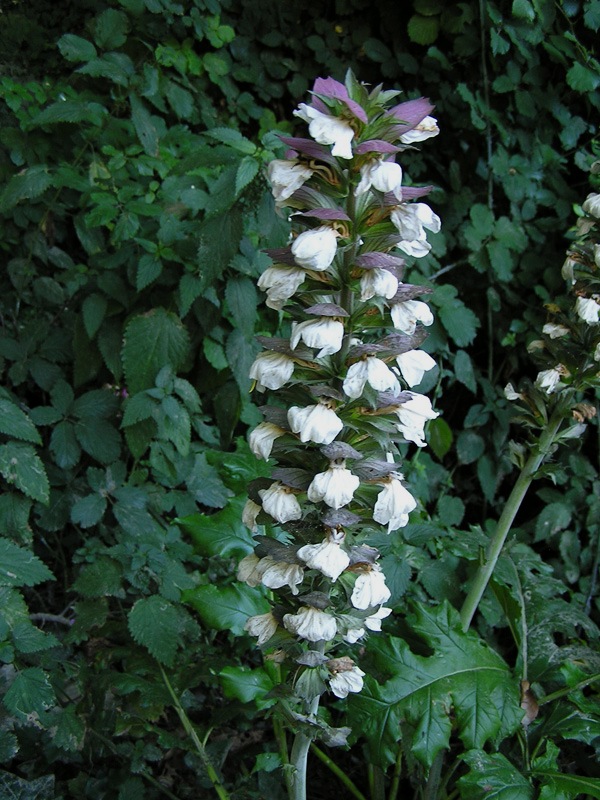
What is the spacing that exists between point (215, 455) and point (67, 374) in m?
1.01

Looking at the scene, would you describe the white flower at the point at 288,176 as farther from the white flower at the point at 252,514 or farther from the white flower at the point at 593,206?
the white flower at the point at 593,206

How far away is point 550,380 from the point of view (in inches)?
74.3

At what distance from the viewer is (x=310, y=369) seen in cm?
127

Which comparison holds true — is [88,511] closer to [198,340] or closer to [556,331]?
[198,340]

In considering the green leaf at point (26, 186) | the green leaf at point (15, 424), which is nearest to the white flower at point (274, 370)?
the green leaf at point (15, 424)

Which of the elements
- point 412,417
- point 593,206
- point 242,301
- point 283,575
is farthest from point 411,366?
point 242,301

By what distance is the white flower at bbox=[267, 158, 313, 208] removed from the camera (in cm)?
116

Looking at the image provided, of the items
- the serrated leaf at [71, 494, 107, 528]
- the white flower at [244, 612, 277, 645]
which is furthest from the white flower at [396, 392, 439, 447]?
the serrated leaf at [71, 494, 107, 528]

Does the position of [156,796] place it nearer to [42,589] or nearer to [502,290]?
[42,589]

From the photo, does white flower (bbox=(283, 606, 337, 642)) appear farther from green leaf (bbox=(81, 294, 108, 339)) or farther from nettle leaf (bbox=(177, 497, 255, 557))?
green leaf (bbox=(81, 294, 108, 339))

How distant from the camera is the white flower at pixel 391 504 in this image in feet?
4.11

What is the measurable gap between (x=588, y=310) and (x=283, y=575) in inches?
41.8

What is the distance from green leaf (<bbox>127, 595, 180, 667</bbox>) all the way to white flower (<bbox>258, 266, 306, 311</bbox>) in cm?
108

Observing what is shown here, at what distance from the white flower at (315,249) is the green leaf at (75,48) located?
1989mm
